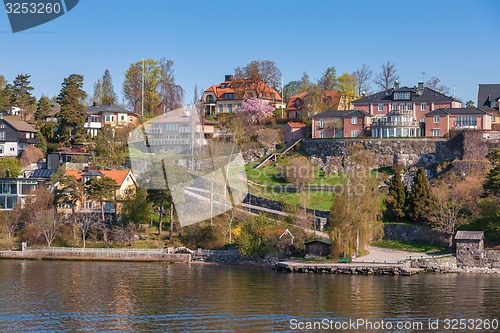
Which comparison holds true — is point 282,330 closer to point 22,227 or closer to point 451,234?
point 451,234

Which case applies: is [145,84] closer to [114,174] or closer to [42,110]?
[42,110]

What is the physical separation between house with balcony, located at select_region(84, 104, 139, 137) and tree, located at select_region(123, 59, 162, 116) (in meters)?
6.15

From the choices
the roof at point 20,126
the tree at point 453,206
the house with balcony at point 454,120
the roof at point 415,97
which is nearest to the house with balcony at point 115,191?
the roof at point 20,126

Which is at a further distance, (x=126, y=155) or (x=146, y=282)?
(x=126, y=155)

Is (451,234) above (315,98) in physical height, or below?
below

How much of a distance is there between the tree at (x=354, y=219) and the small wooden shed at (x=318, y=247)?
1.14 meters

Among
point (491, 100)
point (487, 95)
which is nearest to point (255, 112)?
point (487, 95)

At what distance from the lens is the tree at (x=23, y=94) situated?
99.2 metres

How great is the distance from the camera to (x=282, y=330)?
3198cm

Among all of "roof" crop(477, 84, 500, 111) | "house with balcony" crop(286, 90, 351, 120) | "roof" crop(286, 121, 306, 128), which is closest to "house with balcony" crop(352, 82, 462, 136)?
"roof" crop(477, 84, 500, 111)

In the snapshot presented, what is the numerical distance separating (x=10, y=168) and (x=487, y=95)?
4213 cm

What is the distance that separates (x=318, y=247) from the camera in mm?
52875

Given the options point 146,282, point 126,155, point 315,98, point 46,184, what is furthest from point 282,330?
point 315,98

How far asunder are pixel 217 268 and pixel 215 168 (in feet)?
58.5
